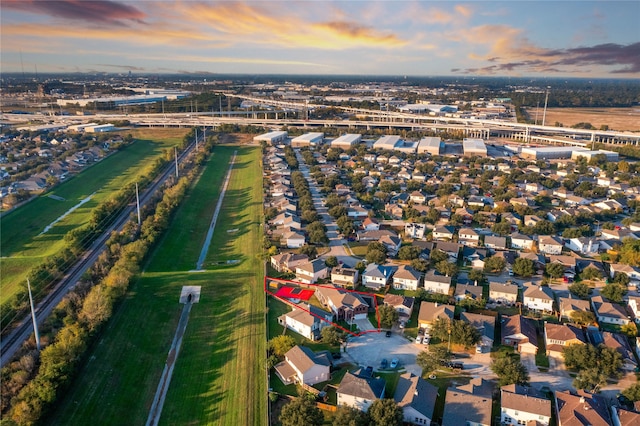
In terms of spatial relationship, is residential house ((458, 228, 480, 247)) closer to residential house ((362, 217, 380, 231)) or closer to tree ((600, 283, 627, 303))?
residential house ((362, 217, 380, 231))

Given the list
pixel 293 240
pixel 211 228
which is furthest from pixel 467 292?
pixel 211 228

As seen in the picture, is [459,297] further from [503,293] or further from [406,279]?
[406,279]

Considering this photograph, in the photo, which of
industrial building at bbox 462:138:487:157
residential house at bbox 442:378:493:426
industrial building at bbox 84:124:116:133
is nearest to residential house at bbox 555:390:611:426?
residential house at bbox 442:378:493:426

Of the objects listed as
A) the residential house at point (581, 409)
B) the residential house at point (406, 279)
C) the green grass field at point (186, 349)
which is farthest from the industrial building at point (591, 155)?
the residential house at point (581, 409)

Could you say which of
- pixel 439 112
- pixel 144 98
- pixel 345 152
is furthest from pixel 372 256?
pixel 144 98

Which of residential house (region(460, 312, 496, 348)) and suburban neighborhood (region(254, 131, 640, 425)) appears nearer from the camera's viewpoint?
suburban neighborhood (region(254, 131, 640, 425))

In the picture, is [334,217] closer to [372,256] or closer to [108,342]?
[372,256]

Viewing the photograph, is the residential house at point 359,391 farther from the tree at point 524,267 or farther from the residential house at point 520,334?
the tree at point 524,267

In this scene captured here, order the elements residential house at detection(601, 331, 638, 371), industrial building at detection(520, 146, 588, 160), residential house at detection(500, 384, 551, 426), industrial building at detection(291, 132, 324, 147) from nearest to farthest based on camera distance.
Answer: residential house at detection(500, 384, 551, 426) < residential house at detection(601, 331, 638, 371) < industrial building at detection(520, 146, 588, 160) < industrial building at detection(291, 132, 324, 147)
